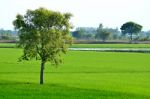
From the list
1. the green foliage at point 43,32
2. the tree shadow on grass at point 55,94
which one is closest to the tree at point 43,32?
the green foliage at point 43,32

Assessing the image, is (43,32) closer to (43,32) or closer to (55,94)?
(43,32)

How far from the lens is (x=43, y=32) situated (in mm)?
36750

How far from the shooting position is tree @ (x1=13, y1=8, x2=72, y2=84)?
120 feet

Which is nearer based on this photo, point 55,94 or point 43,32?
point 55,94

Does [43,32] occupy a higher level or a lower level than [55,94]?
higher

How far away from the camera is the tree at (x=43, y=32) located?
120 ft

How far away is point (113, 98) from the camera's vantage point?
27.2 metres

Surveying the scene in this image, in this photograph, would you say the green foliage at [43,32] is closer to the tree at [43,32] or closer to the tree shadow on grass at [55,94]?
the tree at [43,32]

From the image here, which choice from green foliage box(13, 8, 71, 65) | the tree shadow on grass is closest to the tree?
green foliage box(13, 8, 71, 65)

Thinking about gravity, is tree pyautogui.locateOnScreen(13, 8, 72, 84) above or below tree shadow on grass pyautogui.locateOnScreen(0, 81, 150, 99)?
above

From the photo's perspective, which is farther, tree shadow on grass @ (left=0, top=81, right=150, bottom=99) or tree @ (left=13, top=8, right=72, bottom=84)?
tree @ (left=13, top=8, right=72, bottom=84)

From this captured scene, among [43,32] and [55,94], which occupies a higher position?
[43,32]

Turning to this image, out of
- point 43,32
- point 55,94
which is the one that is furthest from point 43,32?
point 55,94

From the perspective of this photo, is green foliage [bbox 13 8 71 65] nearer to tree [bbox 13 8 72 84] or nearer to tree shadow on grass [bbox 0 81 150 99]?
tree [bbox 13 8 72 84]
